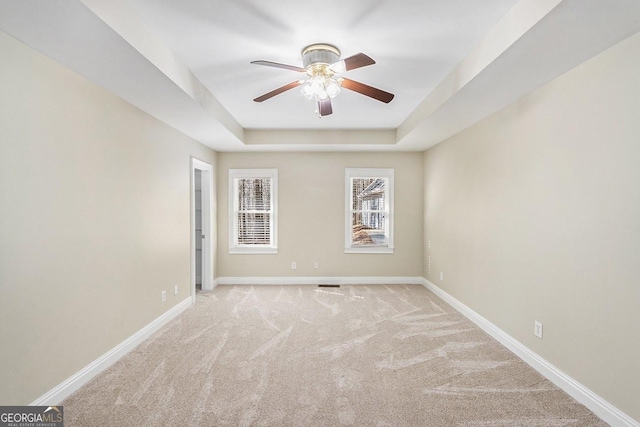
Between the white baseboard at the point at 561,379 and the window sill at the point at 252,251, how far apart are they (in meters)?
3.32

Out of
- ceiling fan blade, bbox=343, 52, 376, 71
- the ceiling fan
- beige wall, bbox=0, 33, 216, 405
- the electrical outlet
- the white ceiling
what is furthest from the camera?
the electrical outlet

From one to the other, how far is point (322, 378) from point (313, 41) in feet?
8.55

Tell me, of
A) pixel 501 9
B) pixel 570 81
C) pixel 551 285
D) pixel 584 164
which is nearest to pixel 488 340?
pixel 551 285

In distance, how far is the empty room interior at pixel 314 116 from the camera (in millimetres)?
1952

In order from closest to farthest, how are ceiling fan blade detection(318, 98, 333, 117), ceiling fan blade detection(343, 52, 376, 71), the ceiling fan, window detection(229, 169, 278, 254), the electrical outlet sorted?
ceiling fan blade detection(343, 52, 376, 71), the ceiling fan, the electrical outlet, ceiling fan blade detection(318, 98, 333, 117), window detection(229, 169, 278, 254)

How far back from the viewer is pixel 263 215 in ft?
19.1

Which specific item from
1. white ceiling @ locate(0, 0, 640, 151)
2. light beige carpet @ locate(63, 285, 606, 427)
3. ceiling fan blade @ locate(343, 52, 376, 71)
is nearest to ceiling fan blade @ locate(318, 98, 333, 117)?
white ceiling @ locate(0, 0, 640, 151)

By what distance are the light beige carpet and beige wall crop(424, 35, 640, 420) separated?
402mm

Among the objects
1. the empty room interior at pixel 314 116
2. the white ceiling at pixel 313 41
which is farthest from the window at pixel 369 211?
the white ceiling at pixel 313 41

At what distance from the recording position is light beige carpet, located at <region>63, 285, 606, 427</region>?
2102 mm

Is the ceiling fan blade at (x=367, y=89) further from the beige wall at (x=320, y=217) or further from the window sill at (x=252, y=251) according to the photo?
the window sill at (x=252, y=251)

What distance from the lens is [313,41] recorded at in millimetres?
2438

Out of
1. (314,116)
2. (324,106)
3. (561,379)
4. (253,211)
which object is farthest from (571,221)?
(253,211)

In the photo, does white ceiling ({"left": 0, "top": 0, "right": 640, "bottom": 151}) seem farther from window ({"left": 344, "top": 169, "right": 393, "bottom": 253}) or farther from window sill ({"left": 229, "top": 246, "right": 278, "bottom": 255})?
window sill ({"left": 229, "top": 246, "right": 278, "bottom": 255})
